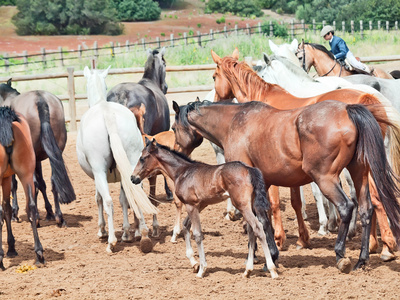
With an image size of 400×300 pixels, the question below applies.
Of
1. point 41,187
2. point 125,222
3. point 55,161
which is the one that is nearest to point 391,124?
point 125,222

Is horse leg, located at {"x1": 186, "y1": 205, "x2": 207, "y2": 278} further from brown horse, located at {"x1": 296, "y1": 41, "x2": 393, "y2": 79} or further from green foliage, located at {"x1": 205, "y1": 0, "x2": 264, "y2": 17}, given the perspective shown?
green foliage, located at {"x1": 205, "y1": 0, "x2": 264, "y2": 17}

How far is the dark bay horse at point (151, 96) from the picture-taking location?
386 inches

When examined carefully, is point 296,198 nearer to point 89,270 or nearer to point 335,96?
point 335,96

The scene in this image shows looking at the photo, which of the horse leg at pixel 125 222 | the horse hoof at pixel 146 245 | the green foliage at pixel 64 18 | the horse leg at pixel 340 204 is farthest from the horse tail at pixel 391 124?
the green foliage at pixel 64 18

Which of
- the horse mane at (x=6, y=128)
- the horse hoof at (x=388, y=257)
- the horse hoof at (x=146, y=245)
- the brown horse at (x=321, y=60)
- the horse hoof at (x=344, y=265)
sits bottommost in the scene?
the horse hoof at (x=146, y=245)

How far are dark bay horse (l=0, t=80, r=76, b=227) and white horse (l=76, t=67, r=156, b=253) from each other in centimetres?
108

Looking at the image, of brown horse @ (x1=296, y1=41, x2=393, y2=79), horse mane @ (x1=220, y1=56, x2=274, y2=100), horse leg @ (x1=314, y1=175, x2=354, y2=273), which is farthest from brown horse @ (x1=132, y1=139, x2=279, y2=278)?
brown horse @ (x1=296, y1=41, x2=393, y2=79)

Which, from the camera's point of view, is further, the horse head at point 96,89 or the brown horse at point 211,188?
the horse head at point 96,89

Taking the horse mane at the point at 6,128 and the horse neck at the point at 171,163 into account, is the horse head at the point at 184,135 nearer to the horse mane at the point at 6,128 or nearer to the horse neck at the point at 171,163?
the horse neck at the point at 171,163

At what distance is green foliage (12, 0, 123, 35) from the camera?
170 feet

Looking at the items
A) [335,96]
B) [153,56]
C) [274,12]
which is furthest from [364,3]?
[335,96]

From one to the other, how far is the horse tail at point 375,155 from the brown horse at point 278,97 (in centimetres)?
51

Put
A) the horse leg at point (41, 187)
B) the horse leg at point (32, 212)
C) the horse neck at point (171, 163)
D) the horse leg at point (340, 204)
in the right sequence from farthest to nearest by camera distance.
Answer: the horse leg at point (41, 187) < the horse leg at point (32, 212) < the horse neck at point (171, 163) < the horse leg at point (340, 204)

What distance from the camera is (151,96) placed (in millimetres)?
10109
